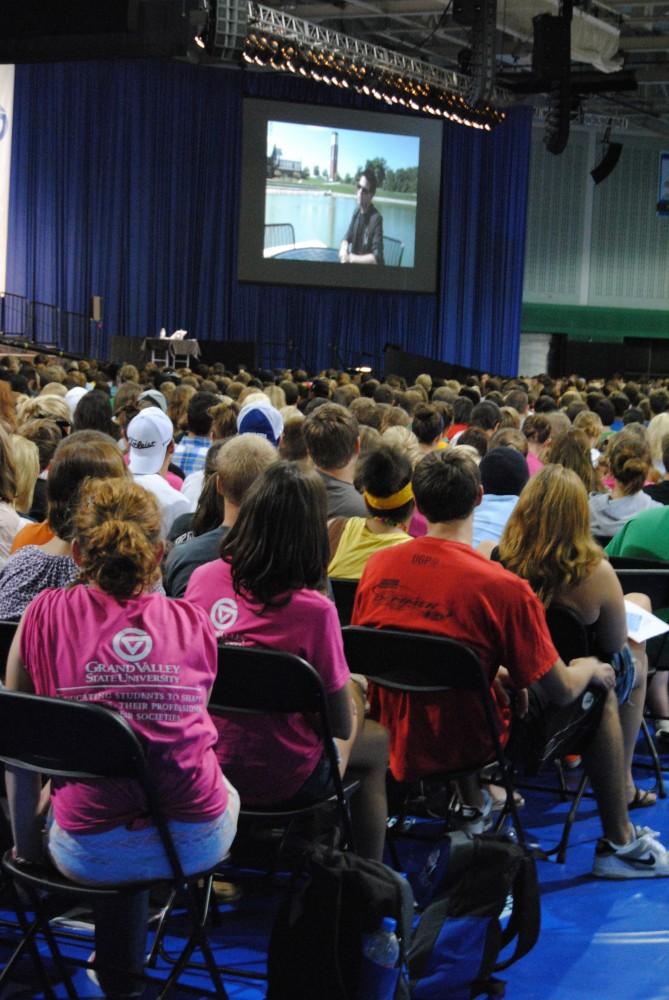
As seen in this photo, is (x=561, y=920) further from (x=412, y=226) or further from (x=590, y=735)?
(x=412, y=226)

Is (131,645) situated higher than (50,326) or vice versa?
(50,326)

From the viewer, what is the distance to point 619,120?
2603cm

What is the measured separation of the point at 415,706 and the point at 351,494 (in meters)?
1.72

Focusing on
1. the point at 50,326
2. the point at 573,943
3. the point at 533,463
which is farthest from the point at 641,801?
the point at 50,326

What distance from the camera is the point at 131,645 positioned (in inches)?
94.1

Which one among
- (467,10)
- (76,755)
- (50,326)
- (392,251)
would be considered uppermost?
(467,10)

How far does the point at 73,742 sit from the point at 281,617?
0.69 m

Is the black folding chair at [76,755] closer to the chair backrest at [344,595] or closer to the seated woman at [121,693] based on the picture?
the seated woman at [121,693]

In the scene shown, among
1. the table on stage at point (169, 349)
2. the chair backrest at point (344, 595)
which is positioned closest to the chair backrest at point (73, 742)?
the chair backrest at point (344, 595)

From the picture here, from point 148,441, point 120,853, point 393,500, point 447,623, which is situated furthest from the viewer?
point 148,441

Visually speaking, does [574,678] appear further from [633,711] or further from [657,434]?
[657,434]

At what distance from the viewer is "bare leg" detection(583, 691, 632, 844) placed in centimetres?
362

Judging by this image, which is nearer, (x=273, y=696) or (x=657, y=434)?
(x=273, y=696)

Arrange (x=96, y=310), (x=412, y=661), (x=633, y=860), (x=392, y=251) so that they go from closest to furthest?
1. (x=412, y=661)
2. (x=633, y=860)
3. (x=96, y=310)
4. (x=392, y=251)
